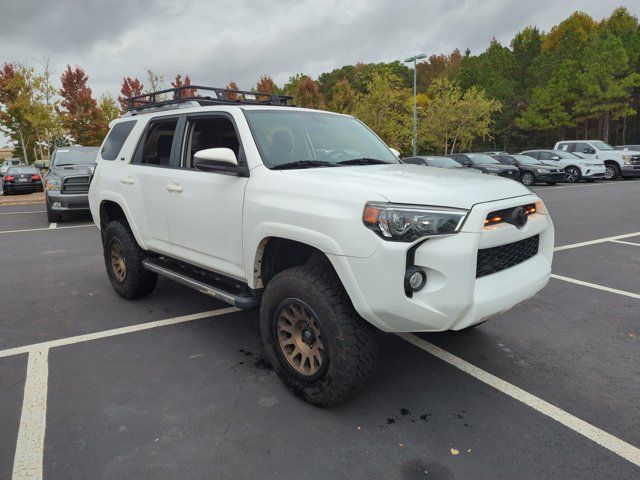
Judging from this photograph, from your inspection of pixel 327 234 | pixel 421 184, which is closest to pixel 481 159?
pixel 421 184

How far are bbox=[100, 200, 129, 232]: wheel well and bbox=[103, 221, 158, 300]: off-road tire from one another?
0.61 feet

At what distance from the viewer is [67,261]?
7129 mm

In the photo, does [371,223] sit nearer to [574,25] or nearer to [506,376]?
[506,376]

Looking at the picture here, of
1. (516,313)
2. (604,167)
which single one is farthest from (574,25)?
(516,313)

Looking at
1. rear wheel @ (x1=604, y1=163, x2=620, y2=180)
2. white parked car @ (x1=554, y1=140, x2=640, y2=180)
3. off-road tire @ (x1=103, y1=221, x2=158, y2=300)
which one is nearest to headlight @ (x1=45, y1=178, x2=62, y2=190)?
off-road tire @ (x1=103, y1=221, x2=158, y2=300)

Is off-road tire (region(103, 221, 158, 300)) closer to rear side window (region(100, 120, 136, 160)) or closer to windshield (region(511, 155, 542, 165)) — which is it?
rear side window (region(100, 120, 136, 160))

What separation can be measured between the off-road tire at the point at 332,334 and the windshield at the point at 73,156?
10.7 metres

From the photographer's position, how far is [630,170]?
22312 millimetres

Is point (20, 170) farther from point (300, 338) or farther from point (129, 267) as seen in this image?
point (300, 338)

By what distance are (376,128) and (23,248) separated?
→ 92.9 ft

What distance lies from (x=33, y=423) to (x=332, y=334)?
1879 millimetres

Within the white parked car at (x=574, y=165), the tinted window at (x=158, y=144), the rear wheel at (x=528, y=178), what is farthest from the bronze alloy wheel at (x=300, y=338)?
the white parked car at (x=574, y=165)

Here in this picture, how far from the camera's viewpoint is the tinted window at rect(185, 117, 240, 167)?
411cm

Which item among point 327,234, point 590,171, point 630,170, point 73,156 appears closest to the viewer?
point 327,234
